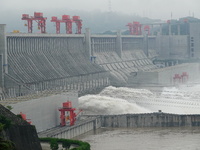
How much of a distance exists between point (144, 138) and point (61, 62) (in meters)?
23.1

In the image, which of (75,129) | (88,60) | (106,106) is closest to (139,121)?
(106,106)

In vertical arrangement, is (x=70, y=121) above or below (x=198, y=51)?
below

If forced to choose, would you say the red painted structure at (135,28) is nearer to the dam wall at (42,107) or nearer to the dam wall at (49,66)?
the dam wall at (49,66)

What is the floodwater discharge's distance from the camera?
34.9m

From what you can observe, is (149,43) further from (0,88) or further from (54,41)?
(0,88)

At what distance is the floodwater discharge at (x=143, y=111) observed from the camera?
3494cm

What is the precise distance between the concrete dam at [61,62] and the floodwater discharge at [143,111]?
4735 mm

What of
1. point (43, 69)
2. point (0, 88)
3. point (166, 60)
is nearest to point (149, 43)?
point (166, 60)

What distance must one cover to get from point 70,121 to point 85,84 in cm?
1957

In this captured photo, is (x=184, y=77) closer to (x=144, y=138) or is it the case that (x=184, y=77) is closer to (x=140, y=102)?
(x=140, y=102)

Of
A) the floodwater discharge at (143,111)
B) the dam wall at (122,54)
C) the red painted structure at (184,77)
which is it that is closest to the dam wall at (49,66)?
the dam wall at (122,54)

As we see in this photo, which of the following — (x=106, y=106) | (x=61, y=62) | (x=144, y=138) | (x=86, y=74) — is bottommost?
(x=144, y=138)

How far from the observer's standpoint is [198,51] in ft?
292

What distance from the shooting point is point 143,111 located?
47.2 metres
